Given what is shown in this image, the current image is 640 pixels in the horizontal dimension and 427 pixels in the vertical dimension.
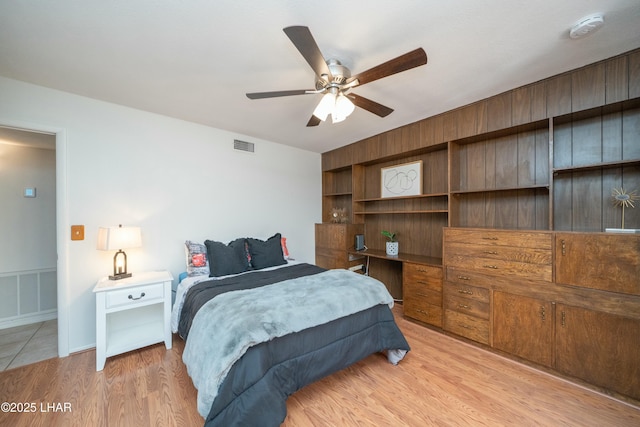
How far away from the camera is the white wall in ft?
7.69

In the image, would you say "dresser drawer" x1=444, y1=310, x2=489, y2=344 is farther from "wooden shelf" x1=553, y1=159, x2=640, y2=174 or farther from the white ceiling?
the white ceiling

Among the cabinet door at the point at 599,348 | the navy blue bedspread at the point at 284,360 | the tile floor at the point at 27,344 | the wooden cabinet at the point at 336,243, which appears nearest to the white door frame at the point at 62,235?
the tile floor at the point at 27,344

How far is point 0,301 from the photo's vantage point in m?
2.85

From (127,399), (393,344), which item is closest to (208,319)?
(127,399)

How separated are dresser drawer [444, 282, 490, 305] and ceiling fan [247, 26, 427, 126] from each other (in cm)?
197

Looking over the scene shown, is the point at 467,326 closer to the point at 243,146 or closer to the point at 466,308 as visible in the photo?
the point at 466,308

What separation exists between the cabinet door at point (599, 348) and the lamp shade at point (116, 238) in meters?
3.92

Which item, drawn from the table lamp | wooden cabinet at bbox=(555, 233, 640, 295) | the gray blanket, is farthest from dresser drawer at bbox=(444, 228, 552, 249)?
the table lamp

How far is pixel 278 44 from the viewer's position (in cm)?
167

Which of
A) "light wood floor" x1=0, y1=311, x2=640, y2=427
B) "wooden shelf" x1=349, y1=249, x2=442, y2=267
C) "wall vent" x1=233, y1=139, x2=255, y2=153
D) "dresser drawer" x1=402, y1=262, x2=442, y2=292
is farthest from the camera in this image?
"wall vent" x1=233, y1=139, x2=255, y2=153

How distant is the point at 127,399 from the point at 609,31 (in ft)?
13.7

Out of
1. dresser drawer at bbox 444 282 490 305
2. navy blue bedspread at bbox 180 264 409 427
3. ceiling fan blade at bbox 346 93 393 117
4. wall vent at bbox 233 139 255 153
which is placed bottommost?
navy blue bedspread at bbox 180 264 409 427

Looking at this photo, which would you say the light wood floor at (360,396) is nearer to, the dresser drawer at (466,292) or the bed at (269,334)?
the bed at (269,334)

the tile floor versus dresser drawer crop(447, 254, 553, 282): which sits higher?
dresser drawer crop(447, 254, 553, 282)
